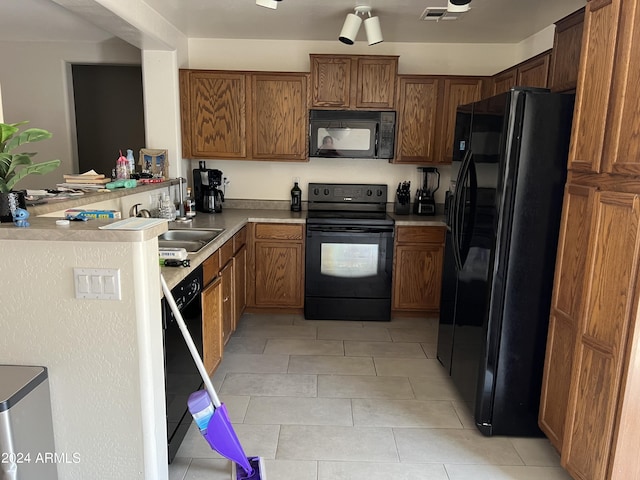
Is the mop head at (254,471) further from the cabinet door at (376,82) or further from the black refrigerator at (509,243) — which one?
the cabinet door at (376,82)

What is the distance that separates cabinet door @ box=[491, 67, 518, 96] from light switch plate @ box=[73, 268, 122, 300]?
2905mm

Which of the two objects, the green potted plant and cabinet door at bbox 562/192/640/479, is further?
cabinet door at bbox 562/192/640/479

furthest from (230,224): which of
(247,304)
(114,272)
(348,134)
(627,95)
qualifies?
(627,95)

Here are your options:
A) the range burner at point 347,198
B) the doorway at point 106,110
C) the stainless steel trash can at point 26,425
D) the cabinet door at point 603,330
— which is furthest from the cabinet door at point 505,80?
the doorway at point 106,110

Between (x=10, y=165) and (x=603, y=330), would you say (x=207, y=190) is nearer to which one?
(x=10, y=165)

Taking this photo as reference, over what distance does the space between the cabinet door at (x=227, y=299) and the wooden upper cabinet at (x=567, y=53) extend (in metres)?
2.17

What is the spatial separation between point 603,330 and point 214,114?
3.15 m

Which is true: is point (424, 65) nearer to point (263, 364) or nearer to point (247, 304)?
point (247, 304)

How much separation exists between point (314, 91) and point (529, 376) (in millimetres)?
2613

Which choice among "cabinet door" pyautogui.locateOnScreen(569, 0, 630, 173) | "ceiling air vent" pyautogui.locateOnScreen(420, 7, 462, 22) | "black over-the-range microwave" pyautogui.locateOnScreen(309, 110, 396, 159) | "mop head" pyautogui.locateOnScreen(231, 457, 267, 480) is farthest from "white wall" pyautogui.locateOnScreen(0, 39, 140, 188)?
"cabinet door" pyautogui.locateOnScreen(569, 0, 630, 173)

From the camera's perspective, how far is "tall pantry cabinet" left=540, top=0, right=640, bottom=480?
160cm

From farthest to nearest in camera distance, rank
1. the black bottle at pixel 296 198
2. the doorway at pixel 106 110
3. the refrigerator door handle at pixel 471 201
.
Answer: the doorway at pixel 106 110 < the black bottle at pixel 296 198 < the refrigerator door handle at pixel 471 201

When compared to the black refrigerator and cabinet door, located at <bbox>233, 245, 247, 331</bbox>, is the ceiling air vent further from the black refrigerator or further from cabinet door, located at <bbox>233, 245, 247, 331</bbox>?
cabinet door, located at <bbox>233, 245, 247, 331</bbox>

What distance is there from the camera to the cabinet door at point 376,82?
12.1 feet
